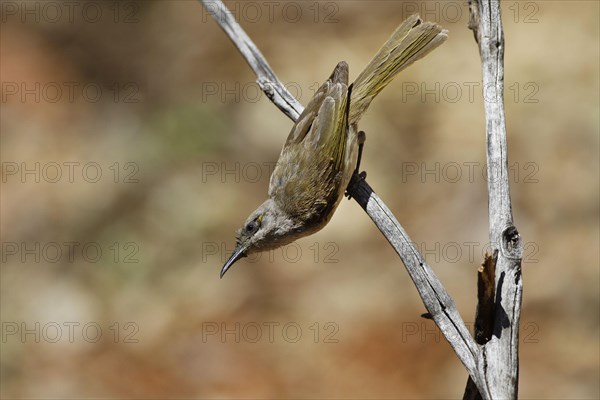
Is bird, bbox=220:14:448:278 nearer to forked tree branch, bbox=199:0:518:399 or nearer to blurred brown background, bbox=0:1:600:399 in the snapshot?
forked tree branch, bbox=199:0:518:399

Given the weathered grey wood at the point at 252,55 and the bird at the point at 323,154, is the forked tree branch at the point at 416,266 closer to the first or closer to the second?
the weathered grey wood at the point at 252,55

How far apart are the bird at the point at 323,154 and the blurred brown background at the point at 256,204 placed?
2.50 metres

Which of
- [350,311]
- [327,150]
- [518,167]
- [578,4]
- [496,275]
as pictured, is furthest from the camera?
[578,4]

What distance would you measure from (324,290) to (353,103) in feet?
9.96

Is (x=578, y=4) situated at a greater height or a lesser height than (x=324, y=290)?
greater

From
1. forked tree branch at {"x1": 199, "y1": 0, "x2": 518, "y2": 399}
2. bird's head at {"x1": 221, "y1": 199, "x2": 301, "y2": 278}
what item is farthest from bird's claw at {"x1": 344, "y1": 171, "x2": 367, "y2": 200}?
bird's head at {"x1": 221, "y1": 199, "x2": 301, "y2": 278}

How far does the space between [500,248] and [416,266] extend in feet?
1.31

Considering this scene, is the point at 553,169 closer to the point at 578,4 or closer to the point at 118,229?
the point at 578,4

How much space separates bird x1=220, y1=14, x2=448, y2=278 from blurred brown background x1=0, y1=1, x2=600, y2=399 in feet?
8.19

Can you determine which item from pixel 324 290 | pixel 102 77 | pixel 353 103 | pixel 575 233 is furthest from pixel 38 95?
pixel 575 233

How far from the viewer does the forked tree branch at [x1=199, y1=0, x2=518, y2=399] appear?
11.7 ft

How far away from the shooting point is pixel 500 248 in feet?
11.8

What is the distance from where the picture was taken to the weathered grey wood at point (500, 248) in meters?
3.50

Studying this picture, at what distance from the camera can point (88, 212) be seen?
346 inches
